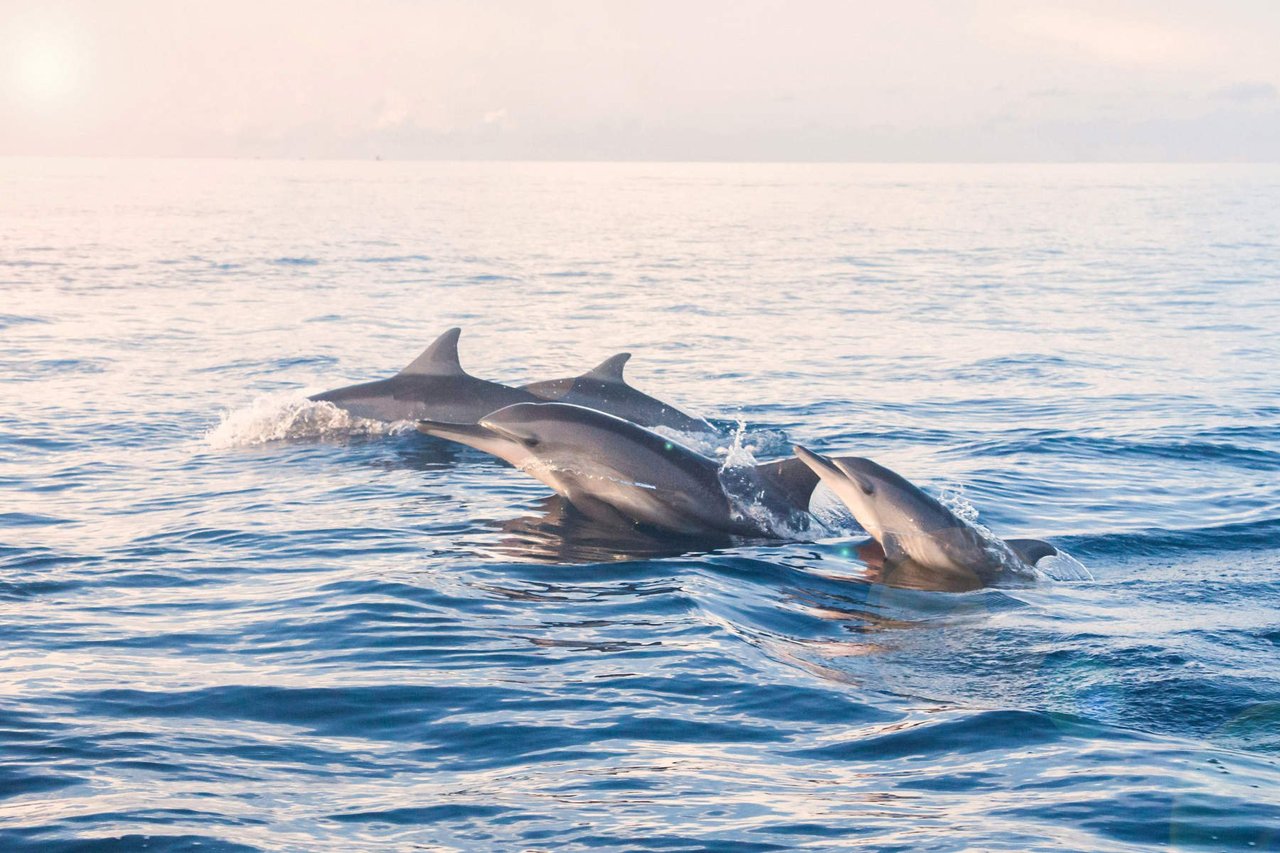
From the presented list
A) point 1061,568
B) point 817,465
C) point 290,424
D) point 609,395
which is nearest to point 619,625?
point 817,465

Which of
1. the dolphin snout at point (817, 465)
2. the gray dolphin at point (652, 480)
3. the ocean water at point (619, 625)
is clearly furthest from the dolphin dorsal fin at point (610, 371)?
the dolphin snout at point (817, 465)

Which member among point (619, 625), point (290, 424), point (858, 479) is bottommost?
point (619, 625)

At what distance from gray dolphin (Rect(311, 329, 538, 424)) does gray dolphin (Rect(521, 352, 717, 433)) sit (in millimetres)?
367

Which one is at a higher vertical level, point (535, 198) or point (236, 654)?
point (535, 198)

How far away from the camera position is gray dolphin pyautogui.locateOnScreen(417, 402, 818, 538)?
38.4 ft

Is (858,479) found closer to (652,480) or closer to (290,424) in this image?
(652,480)

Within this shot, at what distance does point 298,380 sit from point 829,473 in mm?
13161

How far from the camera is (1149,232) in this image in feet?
231

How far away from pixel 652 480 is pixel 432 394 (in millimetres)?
5587

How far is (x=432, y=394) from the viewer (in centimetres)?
1653

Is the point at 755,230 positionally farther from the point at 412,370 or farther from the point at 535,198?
the point at 412,370

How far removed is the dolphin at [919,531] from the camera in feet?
34.5

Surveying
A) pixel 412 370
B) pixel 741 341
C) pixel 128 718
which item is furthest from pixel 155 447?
pixel 741 341

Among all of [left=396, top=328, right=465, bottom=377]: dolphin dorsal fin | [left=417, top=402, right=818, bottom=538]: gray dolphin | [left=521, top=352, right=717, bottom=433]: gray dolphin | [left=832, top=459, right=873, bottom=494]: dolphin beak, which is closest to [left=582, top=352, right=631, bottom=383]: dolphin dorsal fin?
[left=521, top=352, right=717, bottom=433]: gray dolphin
